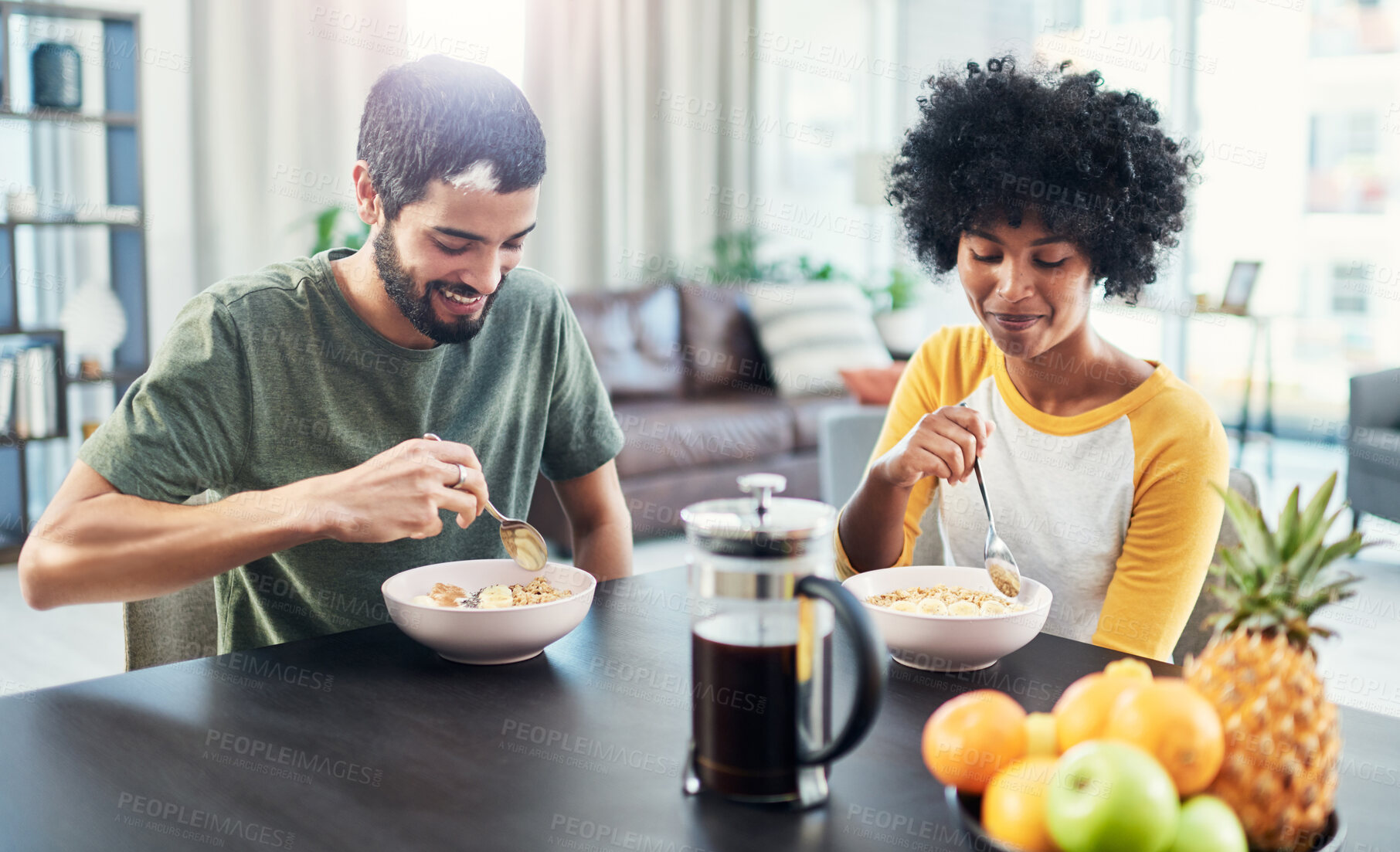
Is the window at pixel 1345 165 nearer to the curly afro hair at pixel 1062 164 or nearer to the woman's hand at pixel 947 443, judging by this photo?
the curly afro hair at pixel 1062 164

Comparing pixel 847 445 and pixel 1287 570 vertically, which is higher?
pixel 1287 570

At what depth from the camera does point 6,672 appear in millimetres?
2844

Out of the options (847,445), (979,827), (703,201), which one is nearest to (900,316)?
(703,201)

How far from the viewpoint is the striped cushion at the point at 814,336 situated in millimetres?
4871

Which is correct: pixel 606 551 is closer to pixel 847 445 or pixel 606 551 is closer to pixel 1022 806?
pixel 1022 806

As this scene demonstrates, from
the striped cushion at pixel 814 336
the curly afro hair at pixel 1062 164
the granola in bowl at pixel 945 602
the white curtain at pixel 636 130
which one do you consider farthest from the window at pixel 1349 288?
the granola in bowl at pixel 945 602

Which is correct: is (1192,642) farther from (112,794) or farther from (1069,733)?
(112,794)

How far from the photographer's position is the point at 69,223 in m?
3.75

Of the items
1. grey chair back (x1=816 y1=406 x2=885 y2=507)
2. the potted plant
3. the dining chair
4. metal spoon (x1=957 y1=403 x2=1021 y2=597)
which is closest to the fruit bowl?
metal spoon (x1=957 y1=403 x2=1021 y2=597)

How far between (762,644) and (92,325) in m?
3.93

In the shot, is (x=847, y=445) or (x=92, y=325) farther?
(x=92, y=325)

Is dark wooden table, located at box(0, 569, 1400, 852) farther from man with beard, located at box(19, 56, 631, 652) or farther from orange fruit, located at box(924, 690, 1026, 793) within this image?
man with beard, located at box(19, 56, 631, 652)

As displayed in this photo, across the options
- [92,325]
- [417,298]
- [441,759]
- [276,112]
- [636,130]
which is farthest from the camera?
[636,130]

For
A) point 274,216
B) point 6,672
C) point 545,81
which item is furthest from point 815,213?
point 6,672
